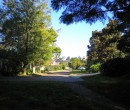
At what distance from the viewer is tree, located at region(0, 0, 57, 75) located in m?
33.6

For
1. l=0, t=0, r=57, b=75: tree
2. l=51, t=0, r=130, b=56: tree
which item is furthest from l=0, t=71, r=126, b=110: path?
l=0, t=0, r=57, b=75: tree

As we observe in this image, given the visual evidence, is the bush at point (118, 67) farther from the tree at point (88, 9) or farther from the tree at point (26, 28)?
the tree at point (88, 9)

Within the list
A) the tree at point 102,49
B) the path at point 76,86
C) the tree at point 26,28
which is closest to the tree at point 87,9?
the path at point 76,86

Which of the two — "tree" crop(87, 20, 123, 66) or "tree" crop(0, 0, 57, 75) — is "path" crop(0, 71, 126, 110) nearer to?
"tree" crop(0, 0, 57, 75)

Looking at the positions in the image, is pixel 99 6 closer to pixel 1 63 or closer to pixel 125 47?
pixel 125 47

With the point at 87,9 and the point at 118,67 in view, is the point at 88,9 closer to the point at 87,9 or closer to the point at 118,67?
the point at 87,9

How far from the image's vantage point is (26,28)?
33.9 m

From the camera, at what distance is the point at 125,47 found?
23.8 m

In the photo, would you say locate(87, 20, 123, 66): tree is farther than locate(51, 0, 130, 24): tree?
Yes

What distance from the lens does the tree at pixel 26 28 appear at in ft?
110

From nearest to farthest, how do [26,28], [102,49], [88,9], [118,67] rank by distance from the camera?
[88,9] < [118,67] < [26,28] < [102,49]

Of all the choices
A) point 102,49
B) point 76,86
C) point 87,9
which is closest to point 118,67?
point 76,86

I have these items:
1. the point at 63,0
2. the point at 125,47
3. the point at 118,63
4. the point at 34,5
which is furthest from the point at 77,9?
the point at 34,5

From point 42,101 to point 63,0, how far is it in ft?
12.5
